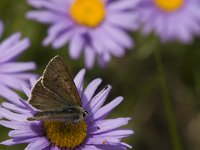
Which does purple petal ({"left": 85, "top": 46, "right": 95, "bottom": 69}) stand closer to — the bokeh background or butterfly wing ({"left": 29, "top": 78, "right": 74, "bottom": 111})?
the bokeh background

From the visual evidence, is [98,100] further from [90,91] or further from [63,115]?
[63,115]

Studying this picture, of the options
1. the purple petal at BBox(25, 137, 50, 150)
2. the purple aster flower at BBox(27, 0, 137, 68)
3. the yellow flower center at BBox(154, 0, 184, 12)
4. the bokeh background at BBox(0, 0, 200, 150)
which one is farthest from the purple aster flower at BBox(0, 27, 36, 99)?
the yellow flower center at BBox(154, 0, 184, 12)

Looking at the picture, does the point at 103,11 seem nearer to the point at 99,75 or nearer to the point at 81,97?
the point at 99,75

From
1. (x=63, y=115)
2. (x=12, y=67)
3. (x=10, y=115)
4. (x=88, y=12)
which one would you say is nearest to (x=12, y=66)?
(x=12, y=67)

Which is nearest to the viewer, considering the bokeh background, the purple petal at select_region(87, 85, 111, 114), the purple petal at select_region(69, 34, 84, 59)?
the purple petal at select_region(87, 85, 111, 114)

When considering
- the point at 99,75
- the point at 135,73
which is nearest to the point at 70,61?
the point at 99,75

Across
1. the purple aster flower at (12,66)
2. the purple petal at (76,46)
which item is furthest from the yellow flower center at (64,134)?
the purple petal at (76,46)
